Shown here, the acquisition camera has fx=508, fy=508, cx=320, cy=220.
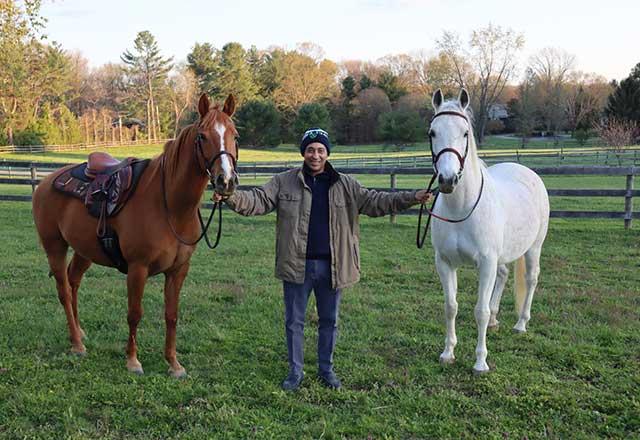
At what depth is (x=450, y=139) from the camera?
3.46m

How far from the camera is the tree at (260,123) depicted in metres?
50.1

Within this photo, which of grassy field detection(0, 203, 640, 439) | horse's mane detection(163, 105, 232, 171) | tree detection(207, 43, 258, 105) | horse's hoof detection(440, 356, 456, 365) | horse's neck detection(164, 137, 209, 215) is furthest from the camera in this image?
tree detection(207, 43, 258, 105)

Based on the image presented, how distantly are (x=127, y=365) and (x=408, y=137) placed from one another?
49499mm

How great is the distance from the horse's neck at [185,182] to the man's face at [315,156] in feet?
2.41

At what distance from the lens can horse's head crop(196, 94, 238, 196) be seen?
10.0 ft

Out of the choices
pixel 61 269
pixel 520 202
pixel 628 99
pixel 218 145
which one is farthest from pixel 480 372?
pixel 628 99

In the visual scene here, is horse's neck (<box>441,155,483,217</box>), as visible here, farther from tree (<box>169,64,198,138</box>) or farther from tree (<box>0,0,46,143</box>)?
tree (<box>169,64,198,138</box>)

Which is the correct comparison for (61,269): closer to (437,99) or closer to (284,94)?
(437,99)

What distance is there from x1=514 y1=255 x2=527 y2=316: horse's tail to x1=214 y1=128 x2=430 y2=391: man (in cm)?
195

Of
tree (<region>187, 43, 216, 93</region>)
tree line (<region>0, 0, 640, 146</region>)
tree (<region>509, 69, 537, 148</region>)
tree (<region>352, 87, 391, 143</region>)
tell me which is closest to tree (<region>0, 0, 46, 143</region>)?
tree line (<region>0, 0, 640, 146</region>)

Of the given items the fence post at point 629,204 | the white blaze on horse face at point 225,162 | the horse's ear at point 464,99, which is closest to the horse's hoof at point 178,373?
the white blaze on horse face at point 225,162

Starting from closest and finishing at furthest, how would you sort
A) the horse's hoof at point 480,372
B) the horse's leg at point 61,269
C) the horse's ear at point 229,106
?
the horse's ear at point 229,106, the horse's hoof at point 480,372, the horse's leg at point 61,269

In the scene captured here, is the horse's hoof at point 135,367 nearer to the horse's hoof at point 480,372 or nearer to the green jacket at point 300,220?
the green jacket at point 300,220

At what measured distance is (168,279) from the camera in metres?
3.93
